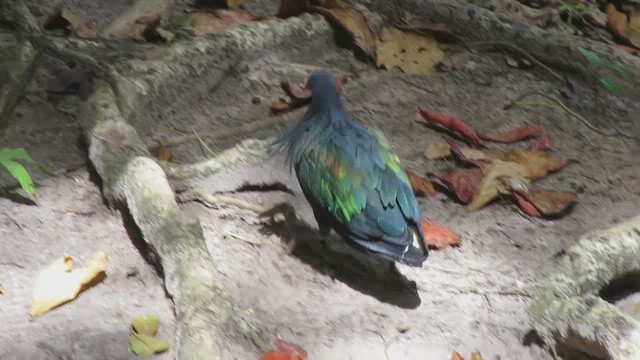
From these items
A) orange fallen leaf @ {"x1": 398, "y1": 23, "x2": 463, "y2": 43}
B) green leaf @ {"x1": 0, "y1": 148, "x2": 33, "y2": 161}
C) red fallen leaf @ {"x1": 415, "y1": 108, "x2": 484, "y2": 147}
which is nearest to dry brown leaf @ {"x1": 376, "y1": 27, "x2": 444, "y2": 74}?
orange fallen leaf @ {"x1": 398, "y1": 23, "x2": 463, "y2": 43}

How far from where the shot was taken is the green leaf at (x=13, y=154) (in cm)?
314

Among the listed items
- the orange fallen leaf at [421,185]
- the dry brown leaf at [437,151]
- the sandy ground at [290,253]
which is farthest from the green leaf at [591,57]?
the orange fallen leaf at [421,185]

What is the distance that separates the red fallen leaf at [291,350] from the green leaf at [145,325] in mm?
392

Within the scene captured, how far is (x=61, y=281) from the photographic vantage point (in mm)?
2762

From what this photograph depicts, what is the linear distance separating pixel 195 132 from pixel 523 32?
2.08 meters

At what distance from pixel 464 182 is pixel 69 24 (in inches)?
84.6

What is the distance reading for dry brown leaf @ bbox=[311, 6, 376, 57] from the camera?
452 centimetres

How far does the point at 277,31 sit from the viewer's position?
14.5 ft

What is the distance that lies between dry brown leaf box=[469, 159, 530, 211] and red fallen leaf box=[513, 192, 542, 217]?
0.06 metres

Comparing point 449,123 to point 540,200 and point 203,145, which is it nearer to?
point 540,200

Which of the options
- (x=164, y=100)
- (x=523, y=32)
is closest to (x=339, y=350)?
(x=164, y=100)

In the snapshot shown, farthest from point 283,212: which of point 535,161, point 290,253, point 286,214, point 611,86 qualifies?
point 611,86

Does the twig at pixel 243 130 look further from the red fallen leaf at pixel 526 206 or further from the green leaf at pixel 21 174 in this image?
the red fallen leaf at pixel 526 206

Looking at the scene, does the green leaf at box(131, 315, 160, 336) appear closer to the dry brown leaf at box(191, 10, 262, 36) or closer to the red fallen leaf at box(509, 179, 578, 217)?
the red fallen leaf at box(509, 179, 578, 217)
